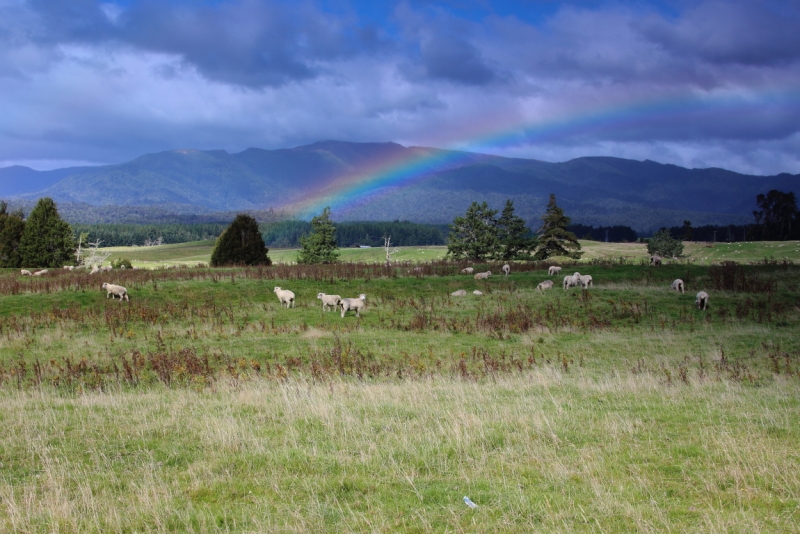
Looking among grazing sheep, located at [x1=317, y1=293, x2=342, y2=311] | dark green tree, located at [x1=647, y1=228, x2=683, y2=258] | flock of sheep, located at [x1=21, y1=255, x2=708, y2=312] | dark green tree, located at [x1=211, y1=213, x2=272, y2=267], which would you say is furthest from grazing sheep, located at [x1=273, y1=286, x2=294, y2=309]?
dark green tree, located at [x1=647, y1=228, x2=683, y2=258]

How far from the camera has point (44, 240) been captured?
5797cm

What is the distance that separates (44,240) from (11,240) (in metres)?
3.73

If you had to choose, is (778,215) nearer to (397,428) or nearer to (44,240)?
(44,240)

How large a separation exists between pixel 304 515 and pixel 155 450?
3.46 m

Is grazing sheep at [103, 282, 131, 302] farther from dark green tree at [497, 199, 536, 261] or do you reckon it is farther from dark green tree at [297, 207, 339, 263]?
dark green tree at [497, 199, 536, 261]

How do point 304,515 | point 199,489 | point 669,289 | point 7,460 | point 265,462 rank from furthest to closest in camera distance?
1. point 669,289
2. point 7,460
3. point 265,462
4. point 199,489
5. point 304,515

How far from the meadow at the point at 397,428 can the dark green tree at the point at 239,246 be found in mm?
28248

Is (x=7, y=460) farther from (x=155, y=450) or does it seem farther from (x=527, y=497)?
(x=527, y=497)

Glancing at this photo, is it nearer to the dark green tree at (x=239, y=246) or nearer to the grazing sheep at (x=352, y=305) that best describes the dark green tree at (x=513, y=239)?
the dark green tree at (x=239, y=246)

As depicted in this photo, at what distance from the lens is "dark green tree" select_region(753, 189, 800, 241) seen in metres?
132

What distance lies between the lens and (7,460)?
24.5 feet

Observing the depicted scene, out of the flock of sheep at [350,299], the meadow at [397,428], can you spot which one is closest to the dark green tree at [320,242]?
the flock of sheep at [350,299]

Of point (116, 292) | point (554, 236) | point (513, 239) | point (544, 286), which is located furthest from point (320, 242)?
point (116, 292)

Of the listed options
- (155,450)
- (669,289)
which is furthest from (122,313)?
(669,289)
